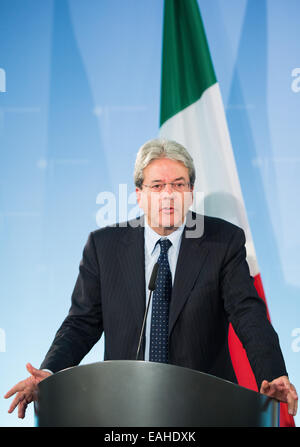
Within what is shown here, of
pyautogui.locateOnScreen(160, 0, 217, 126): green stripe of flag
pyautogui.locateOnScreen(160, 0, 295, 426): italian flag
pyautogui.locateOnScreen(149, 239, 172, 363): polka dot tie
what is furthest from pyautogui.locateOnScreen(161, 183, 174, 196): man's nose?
pyautogui.locateOnScreen(160, 0, 217, 126): green stripe of flag

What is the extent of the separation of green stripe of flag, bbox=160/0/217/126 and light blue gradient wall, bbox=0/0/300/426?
9.4 inches

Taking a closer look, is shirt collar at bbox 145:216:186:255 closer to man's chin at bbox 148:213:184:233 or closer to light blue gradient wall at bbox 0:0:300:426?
man's chin at bbox 148:213:184:233

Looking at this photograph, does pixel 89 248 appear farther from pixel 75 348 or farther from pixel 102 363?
pixel 102 363

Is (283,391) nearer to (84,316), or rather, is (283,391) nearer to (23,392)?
(23,392)

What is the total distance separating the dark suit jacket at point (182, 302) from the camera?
6.21ft

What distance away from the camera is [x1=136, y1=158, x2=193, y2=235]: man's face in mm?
2016

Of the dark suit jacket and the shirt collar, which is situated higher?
the shirt collar

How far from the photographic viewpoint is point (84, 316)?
201 centimetres

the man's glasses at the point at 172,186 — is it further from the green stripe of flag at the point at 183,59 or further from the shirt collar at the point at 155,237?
the green stripe of flag at the point at 183,59

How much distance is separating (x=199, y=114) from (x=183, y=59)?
0.99 feet

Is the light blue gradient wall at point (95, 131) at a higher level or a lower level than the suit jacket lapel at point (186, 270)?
higher

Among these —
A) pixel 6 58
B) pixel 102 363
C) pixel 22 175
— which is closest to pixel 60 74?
pixel 6 58

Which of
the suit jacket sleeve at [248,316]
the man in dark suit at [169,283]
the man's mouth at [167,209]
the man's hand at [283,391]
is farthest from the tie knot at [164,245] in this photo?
the man's hand at [283,391]

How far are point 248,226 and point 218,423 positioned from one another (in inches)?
62.6
